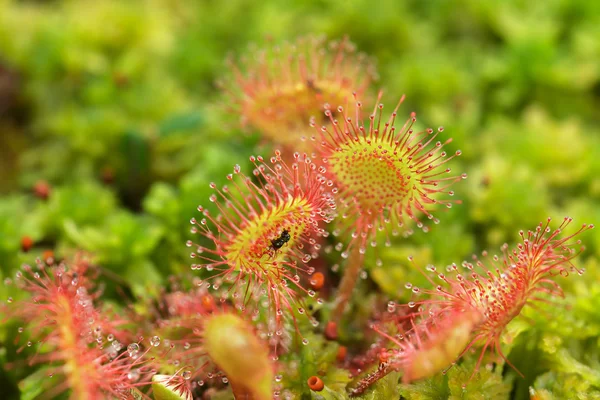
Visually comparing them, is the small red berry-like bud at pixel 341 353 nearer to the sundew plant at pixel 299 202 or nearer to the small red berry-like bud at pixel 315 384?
the sundew plant at pixel 299 202

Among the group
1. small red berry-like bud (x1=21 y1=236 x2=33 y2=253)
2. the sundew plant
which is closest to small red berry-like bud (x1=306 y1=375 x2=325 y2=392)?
the sundew plant

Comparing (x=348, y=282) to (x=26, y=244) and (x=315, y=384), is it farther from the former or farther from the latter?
(x=26, y=244)

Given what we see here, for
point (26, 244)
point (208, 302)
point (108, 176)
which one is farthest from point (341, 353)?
point (108, 176)

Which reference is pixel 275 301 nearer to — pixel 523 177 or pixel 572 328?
pixel 572 328

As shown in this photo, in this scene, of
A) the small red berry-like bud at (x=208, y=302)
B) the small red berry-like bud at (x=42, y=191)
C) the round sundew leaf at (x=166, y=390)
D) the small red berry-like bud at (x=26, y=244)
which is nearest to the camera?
the round sundew leaf at (x=166, y=390)

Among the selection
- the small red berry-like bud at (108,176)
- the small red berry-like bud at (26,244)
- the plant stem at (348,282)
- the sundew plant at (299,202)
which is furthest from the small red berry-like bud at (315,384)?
the small red berry-like bud at (108,176)

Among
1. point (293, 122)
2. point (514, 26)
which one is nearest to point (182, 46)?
point (293, 122)
